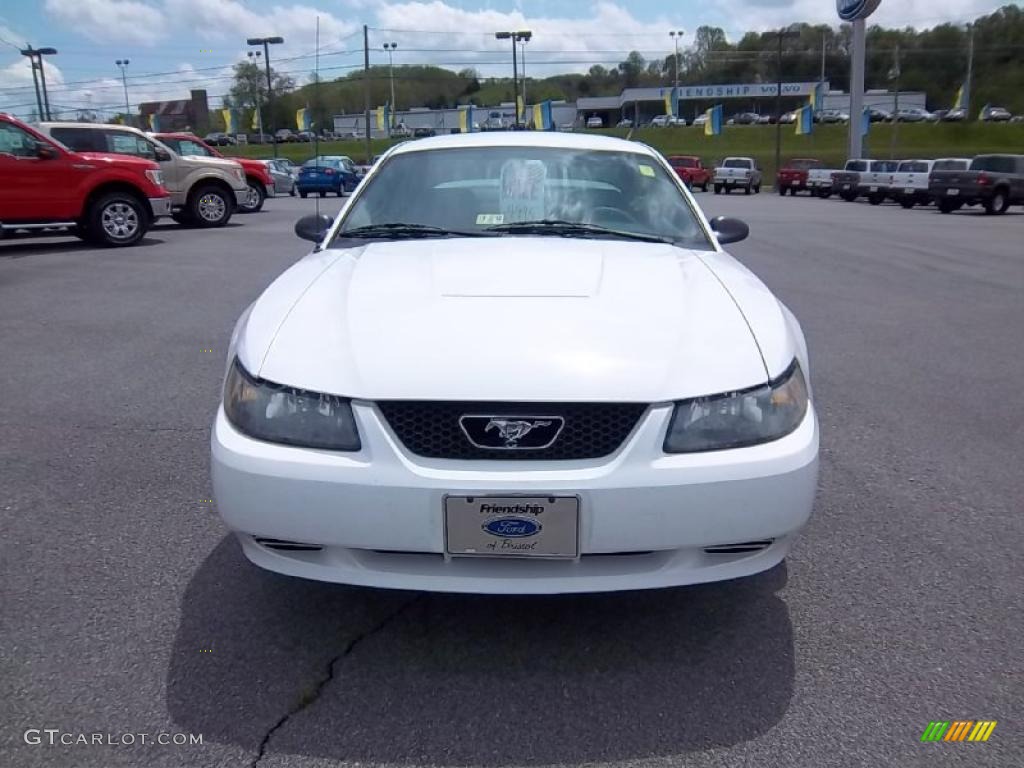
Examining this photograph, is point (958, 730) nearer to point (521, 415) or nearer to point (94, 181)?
point (521, 415)

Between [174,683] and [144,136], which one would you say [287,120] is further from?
[174,683]

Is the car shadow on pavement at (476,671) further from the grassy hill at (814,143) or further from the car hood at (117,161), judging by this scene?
the grassy hill at (814,143)

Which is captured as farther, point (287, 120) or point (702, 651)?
point (287, 120)

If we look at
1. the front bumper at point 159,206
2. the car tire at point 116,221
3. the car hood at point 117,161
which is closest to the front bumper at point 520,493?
the car hood at point 117,161

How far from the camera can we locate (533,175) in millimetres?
4020

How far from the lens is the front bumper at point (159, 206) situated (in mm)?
13828

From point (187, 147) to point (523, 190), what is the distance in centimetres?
1908

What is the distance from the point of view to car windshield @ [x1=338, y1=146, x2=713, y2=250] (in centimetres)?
378

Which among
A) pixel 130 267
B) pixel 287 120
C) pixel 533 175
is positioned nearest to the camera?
pixel 533 175

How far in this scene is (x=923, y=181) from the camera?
96.0ft

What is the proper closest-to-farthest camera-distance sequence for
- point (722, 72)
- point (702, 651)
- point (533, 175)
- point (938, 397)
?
1. point (702, 651)
2. point (533, 175)
3. point (938, 397)
4. point (722, 72)

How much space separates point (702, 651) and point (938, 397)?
141 inches

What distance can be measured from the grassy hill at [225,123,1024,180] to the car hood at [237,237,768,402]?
6288cm

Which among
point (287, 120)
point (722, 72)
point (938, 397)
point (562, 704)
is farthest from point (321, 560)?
point (722, 72)
